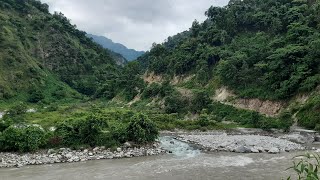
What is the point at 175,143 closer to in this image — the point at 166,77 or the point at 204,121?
the point at 204,121

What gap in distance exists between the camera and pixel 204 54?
69.0m

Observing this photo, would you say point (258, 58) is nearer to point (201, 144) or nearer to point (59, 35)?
point (201, 144)

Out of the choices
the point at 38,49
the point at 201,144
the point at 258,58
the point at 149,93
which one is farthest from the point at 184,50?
the point at 38,49

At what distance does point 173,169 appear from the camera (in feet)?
81.5

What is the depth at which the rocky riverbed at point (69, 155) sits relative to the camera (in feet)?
89.6

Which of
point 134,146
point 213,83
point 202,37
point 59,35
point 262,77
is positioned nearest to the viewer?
point 134,146

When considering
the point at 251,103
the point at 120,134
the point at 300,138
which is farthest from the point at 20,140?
the point at 251,103

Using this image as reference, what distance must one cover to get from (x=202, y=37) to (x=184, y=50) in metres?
4.69

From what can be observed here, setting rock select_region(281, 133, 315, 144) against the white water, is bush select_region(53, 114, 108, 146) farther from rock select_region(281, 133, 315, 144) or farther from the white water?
rock select_region(281, 133, 315, 144)

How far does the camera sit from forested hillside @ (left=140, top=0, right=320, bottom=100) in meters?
48.6

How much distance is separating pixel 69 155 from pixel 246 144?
626 inches

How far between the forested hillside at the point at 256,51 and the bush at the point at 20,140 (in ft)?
106

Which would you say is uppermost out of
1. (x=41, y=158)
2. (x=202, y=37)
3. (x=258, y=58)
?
(x=202, y=37)

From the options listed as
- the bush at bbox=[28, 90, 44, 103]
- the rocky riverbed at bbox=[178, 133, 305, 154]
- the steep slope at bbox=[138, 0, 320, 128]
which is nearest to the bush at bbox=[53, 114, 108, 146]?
the rocky riverbed at bbox=[178, 133, 305, 154]
